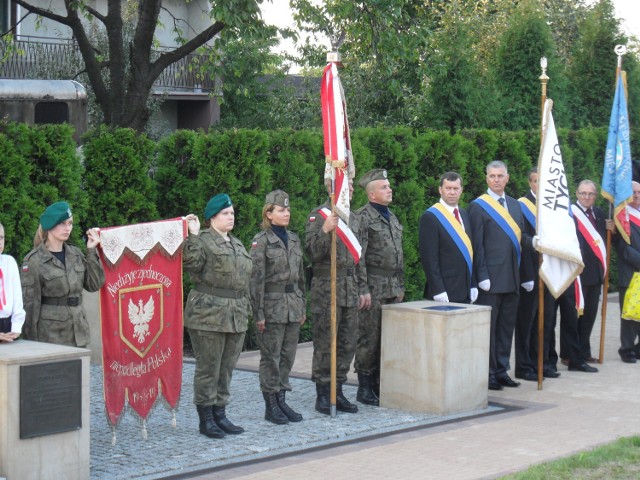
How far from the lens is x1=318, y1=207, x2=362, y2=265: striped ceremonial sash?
9132 mm

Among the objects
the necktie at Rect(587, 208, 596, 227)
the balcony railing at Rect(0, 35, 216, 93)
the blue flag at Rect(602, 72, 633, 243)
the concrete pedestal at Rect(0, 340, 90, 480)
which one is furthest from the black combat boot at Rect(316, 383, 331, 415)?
the balcony railing at Rect(0, 35, 216, 93)

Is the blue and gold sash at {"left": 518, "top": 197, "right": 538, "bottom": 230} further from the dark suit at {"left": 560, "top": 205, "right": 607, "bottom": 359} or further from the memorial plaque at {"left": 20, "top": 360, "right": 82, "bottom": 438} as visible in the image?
the memorial plaque at {"left": 20, "top": 360, "right": 82, "bottom": 438}

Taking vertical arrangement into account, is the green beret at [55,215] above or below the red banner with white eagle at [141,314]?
above

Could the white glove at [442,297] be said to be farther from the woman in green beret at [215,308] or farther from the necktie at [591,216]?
the necktie at [591,216]

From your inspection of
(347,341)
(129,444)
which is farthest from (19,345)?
(347,341)

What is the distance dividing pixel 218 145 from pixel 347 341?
12.0ft

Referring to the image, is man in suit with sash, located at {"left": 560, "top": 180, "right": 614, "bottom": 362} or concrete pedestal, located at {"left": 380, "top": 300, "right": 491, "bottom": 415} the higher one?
man in suit with sash, located at {"left": 560, "top": 180, "right": 614, "bottom": 362}

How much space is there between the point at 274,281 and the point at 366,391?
1.64 meters

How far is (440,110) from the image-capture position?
56.9 ft

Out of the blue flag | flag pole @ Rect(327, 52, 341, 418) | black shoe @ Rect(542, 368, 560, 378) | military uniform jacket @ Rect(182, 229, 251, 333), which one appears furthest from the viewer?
the blue flag

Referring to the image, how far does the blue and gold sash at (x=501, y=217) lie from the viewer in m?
10.6

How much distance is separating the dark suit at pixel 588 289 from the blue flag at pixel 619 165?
1.16 feet

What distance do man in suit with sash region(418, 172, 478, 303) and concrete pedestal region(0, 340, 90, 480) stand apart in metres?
4.16

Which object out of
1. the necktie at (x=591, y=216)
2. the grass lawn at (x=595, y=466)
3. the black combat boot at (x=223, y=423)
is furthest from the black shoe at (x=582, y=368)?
the black combat boot at (x=223, y=423)
